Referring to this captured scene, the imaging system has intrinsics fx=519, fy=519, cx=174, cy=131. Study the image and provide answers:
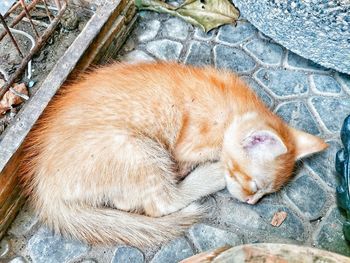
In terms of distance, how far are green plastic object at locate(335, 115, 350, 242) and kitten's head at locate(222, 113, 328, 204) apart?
0.31 feet

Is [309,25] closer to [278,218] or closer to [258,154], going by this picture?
[258,154]

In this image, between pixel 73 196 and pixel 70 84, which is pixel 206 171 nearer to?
pixel 73 196

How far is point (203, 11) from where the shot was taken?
3.24 metres

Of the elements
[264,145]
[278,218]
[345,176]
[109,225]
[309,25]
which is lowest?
[278,218]

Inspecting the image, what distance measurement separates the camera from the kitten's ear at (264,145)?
2.24 metres

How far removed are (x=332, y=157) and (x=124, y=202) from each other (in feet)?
3.57

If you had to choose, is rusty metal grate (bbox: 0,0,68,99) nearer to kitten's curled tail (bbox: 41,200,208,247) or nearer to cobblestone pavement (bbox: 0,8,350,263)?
cobblestone pavement (bbox: 0,8,350,263)

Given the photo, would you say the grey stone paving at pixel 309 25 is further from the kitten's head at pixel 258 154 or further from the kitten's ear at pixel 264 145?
the kitten's ear at pixel 264 145

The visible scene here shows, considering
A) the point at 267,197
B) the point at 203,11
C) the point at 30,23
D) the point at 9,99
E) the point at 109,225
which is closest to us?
the point at 109,225

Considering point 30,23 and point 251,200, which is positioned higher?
point 30,23

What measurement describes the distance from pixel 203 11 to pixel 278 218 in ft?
4.66

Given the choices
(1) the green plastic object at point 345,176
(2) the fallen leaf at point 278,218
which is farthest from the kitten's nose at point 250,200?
(1) the green plastic object at point 345,176

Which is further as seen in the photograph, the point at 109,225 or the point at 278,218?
the point at 278,218

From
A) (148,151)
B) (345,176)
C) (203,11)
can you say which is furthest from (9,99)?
(345,176)
